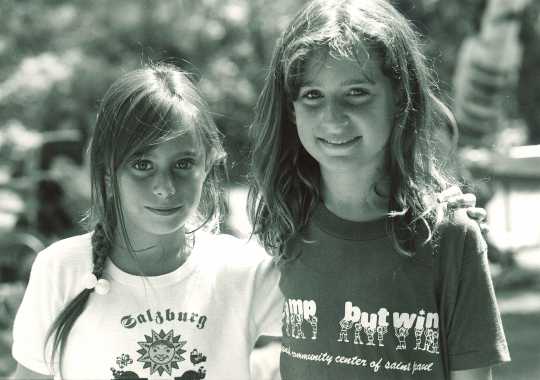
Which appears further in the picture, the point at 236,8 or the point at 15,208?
the point at 236,8

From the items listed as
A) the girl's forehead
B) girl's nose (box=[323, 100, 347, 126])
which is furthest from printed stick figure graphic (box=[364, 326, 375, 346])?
the girl's forehead

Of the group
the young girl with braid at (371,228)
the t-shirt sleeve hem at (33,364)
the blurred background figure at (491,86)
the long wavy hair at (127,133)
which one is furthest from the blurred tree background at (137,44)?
the young girl with braid at (371,228)

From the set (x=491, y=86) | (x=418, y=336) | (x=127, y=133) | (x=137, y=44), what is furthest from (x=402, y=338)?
(x=137, y=44)

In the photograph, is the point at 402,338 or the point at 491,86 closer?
the point at 402,338

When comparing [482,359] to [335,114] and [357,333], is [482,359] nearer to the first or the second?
[357,333]

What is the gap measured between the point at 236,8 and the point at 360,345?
289 inches

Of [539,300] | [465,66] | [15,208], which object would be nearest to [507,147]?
[465,66]

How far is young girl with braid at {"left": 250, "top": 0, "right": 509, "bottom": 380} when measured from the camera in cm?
185

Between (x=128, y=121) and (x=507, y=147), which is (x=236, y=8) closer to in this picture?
(x=507, y=147)

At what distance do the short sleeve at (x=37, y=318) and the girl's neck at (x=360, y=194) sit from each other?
0.78 m

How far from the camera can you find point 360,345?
1886mm

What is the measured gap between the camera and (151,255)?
214 cm

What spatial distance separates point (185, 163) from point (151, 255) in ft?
0.91

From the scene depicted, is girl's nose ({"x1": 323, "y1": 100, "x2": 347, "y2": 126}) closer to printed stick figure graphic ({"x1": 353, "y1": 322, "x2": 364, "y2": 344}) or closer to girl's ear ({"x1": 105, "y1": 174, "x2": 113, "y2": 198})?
printed stick figure graphic ({"x1": 353, "y1": 322, "x2": 364, "y2": 344})
